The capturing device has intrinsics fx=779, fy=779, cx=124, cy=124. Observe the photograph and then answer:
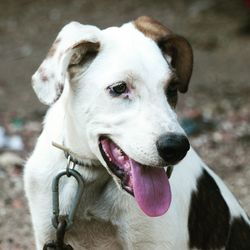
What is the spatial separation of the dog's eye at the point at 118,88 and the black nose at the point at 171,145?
282 mm

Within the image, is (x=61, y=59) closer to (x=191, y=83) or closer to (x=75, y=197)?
(x=75, y=197)

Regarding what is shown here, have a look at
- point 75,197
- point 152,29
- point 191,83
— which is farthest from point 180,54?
point 191,83

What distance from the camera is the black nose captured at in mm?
2928

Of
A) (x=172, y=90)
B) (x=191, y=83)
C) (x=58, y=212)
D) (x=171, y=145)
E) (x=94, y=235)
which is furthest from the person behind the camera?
(x=191, y=83)

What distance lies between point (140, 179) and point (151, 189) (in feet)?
0.20

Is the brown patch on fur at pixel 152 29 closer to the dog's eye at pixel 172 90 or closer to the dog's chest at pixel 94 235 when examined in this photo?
the dog's eye at pixel 172 90

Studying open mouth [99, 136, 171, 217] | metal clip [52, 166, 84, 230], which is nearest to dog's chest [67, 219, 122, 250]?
metal clip [52, 166, 84, 230]

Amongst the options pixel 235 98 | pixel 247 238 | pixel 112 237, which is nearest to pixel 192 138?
pixel 235 98

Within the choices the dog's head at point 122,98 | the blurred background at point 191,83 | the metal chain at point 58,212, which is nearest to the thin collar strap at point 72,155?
the metal chain at point 58,212

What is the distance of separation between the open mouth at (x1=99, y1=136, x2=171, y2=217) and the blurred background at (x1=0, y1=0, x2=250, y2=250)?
6.15 ft

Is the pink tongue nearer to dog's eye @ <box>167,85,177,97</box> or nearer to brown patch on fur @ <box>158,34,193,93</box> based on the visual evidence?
dog's eye @ <box>167,85,177,97</box>

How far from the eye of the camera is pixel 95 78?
3.15 metres

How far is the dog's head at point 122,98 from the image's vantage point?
300cm

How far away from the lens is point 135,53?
10.2 ft
